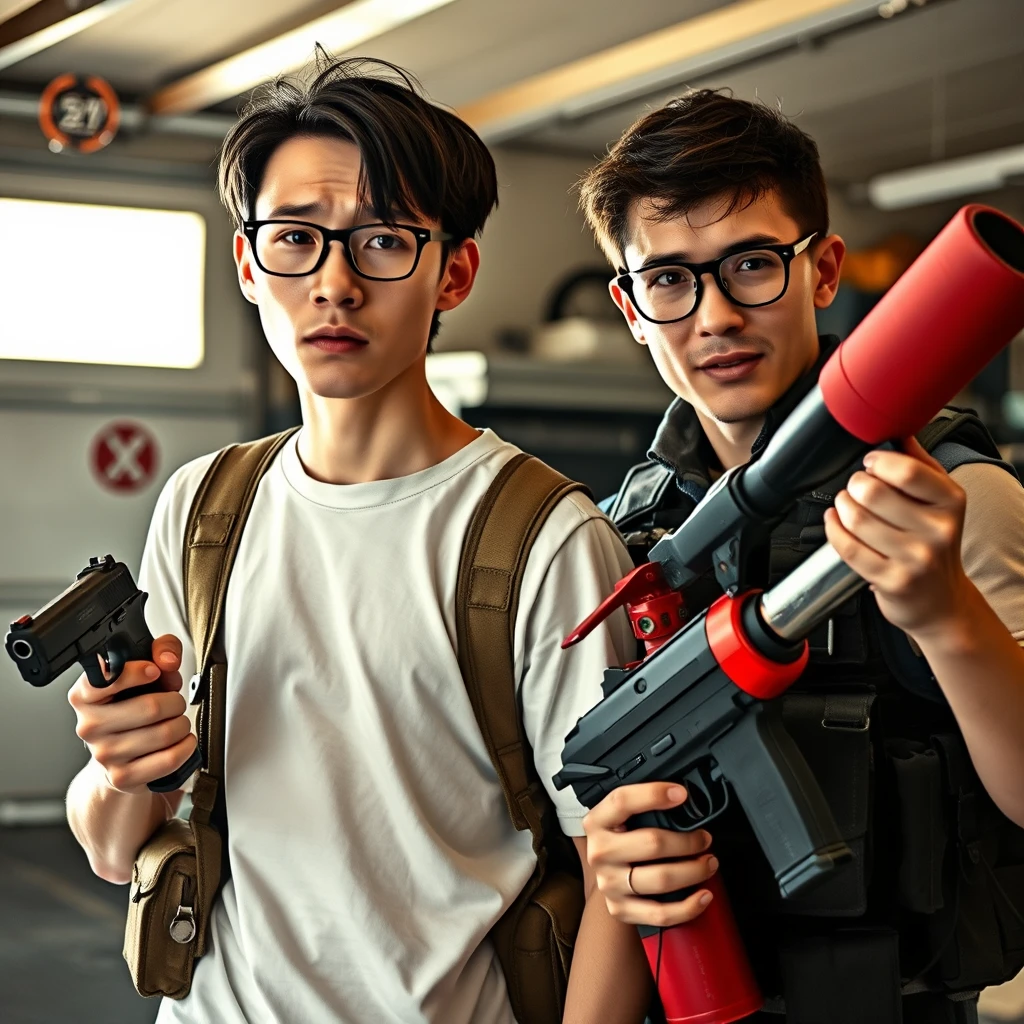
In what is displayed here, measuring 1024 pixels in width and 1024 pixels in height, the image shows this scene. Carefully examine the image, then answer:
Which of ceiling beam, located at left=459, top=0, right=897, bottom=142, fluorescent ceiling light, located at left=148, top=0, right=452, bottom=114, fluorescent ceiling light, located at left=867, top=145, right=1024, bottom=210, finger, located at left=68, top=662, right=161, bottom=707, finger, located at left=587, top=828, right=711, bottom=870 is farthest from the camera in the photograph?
fluorescent ceiling light, located at left=867, top=145, right=1024, bottom=210

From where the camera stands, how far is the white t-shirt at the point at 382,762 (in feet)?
4.28

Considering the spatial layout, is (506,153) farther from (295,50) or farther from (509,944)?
(509,944)

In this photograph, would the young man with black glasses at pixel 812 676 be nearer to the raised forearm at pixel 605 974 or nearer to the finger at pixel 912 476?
the raised forearm at pixel 605 974

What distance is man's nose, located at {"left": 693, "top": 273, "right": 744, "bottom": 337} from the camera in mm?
1458

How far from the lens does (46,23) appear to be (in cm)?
508

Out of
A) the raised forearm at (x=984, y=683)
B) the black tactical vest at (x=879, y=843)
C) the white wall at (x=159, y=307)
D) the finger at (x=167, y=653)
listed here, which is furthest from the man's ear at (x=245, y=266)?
the white wall at (x=159, y=307)

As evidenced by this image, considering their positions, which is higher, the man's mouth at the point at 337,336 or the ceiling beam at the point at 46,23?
the ceiling beam at the point at 46,23

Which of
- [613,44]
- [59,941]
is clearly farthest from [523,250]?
[59,941]

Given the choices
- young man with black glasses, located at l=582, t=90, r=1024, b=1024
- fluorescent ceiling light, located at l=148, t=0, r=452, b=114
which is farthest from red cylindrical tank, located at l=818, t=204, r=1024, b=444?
fluorescent ceiling light, located at l=148, t=0, r=452, b=114

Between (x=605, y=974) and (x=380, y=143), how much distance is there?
2.79ft

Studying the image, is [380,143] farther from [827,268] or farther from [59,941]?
[59,941]

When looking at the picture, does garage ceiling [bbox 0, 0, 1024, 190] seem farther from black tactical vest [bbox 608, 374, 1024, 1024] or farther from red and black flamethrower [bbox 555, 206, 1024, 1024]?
red and black flamethrower [bbox 555, 206, 1024, 1024]

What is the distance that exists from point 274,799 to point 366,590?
0.74ft

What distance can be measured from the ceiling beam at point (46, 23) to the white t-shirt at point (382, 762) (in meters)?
3.94
